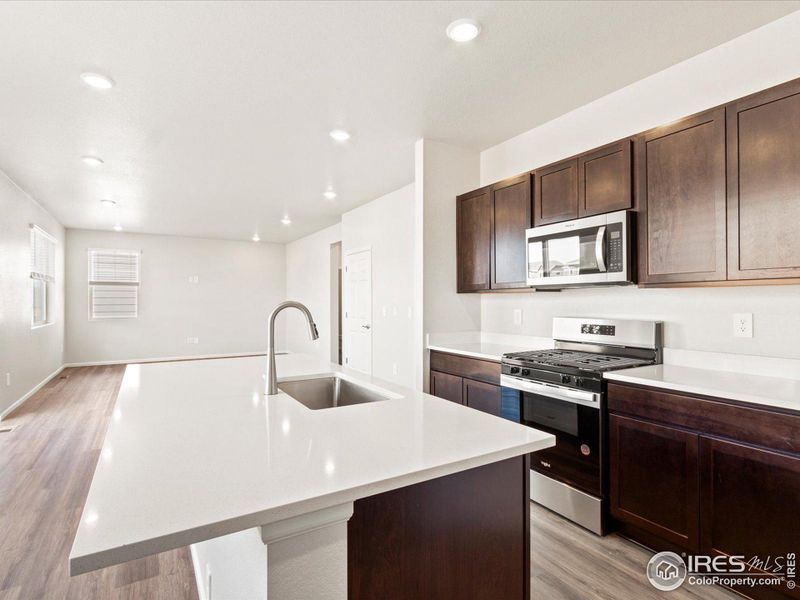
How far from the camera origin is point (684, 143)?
7.25ft

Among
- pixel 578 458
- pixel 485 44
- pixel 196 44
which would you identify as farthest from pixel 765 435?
pixel 196 44

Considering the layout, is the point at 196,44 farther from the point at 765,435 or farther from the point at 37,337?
the point at 37,337

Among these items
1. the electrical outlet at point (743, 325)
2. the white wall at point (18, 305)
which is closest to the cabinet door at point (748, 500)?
the electrical outlet at point (743, 325)

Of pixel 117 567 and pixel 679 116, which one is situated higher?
pixel 679 116

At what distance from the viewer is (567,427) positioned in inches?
96.5

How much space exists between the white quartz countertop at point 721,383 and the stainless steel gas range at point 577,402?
0.45 feet

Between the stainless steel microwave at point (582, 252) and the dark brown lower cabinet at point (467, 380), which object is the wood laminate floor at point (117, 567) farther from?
A: the stainless steel microwave at point (582, 252)

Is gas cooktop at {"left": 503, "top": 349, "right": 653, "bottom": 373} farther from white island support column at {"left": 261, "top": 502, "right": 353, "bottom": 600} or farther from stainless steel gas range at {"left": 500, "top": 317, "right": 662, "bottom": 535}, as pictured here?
white island support column at {"left": 261, "top": 502, "right": 353, "bottom": 600}

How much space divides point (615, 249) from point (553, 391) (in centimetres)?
88

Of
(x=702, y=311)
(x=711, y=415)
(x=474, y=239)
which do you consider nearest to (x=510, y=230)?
(x=474, y=239)

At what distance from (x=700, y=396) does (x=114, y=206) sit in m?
6.92

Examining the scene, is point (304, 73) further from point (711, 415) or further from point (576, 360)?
point (711, 415)

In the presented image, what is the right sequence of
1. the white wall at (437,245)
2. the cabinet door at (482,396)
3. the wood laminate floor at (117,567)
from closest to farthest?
the wood laminate floor at (117,567) → the cabinet door at (482,396) → the white wall at (437,245)

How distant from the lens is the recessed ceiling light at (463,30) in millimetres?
2135
